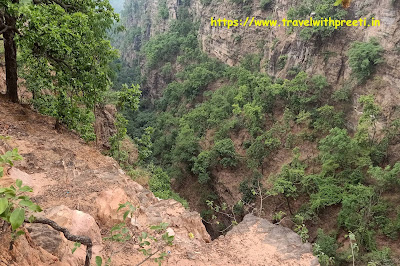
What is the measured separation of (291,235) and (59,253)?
161 inches

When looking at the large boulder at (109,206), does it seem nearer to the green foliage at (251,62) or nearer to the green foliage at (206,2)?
the green foliage at (251,62)

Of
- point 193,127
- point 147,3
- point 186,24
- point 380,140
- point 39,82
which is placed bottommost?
point 193,127

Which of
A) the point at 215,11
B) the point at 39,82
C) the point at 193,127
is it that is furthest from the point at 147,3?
the point at 39,82

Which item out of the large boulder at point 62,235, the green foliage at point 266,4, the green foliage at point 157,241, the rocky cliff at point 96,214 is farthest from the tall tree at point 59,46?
the green foliage at point 266,4

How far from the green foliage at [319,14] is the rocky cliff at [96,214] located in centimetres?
1620

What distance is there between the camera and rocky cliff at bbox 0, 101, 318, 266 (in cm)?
347

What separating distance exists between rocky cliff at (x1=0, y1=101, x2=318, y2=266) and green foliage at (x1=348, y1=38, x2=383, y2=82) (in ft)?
44.6

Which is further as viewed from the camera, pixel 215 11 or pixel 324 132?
pixel 215 11

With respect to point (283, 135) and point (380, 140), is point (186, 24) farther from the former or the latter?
point (380, 140)

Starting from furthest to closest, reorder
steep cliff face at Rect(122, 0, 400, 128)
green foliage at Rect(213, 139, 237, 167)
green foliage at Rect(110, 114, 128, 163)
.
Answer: green foliage at Rect(213, 139, 237, 167), steep cliff face at Rect(122, 0, 400, 128), green foliage at Rect(110, 114, 128, 163)

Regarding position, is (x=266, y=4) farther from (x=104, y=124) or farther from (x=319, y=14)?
(x=104, y=124)

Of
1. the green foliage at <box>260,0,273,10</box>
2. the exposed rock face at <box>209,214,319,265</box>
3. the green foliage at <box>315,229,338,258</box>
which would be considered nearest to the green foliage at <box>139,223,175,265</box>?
the exposed rock face at <box>209,214,319,265</box>

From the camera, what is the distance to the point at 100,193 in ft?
14.8

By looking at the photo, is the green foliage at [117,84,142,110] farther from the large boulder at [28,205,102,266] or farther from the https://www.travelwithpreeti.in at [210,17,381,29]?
the https://www.travelwithpreeti.in at [210,17,381,29]
